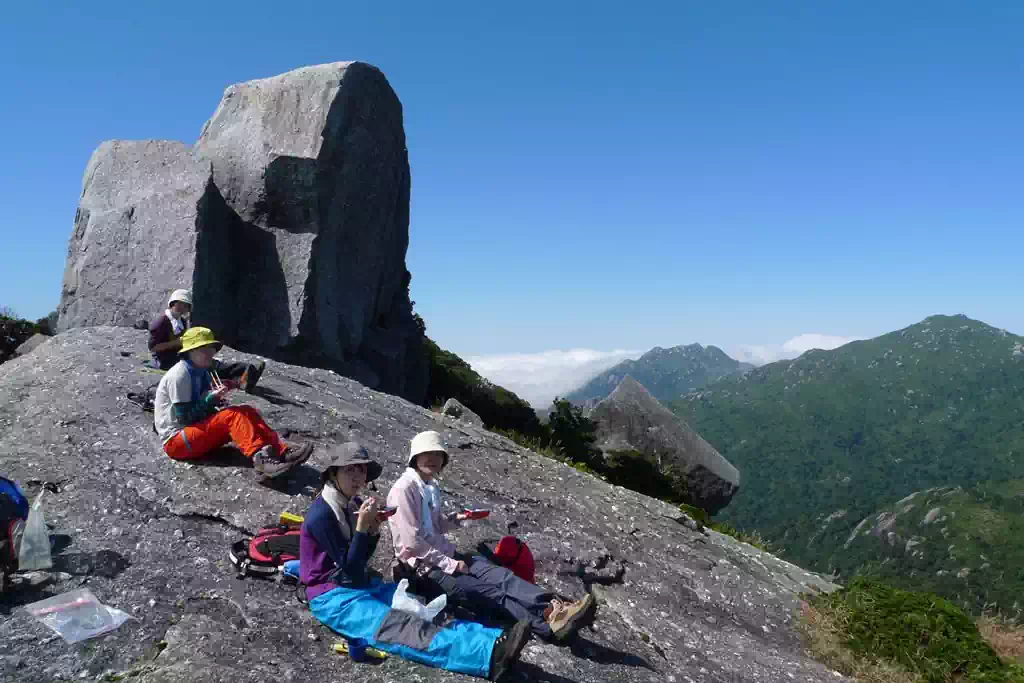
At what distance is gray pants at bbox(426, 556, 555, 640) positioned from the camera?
7.79 meters

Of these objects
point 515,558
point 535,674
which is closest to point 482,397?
point 515,558

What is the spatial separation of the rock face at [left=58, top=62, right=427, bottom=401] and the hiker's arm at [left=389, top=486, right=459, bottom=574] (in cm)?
1394

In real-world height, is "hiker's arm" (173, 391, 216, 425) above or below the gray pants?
above

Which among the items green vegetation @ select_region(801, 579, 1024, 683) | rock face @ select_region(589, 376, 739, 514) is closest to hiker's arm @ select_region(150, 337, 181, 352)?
green vegetation @ select_region(801, 579, 1024, 683)

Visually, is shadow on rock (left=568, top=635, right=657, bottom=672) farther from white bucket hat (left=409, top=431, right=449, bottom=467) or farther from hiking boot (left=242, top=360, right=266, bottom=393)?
hiking boot (left=242, top=360, right=266, bottom=393)

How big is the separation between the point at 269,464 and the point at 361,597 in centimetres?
365

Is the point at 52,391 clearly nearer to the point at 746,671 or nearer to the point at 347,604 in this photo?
the point at 347,604

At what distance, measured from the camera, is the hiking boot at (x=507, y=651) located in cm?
673

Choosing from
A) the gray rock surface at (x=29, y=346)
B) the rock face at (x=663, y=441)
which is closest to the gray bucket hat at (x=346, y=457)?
the gray rock surface at (x=29, y=346)

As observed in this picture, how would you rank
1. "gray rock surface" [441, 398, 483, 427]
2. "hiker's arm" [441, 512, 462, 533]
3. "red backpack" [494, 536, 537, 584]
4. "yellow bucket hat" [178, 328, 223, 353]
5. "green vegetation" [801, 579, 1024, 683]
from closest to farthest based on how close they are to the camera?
"hiker's arm" [441, 512, 462, 533] < "red backpack" [494, 536, 537, 584] < "yellow bucket hat" [178, 328, 223, 353] < "green vegetation" [801, 579, 1024, 683] < "gray rock surface" [441, 398, 483, 427]

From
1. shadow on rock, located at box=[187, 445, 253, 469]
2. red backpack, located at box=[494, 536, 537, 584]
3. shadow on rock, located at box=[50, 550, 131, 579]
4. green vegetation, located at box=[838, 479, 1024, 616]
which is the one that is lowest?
green vegetation, located at box=[838, 479, 1024, 616]

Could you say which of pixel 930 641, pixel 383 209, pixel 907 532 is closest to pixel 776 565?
pixel 930 641

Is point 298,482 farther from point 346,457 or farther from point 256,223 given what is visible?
point 256,223

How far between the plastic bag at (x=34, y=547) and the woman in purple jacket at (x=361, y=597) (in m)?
2.73
